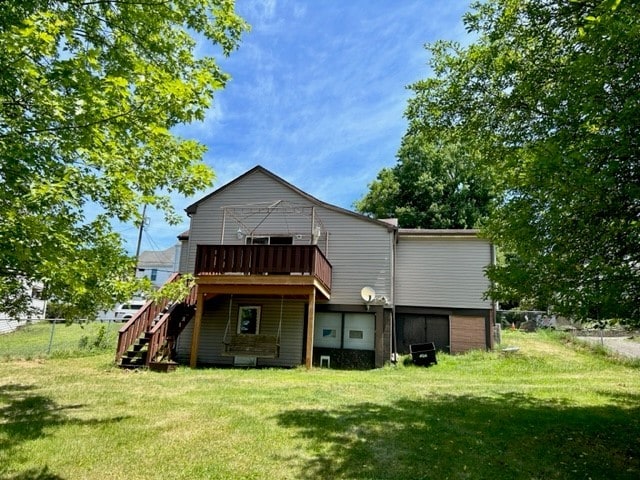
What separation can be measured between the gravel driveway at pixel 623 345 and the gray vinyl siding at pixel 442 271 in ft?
14.7

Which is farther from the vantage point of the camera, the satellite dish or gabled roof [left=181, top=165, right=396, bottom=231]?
gabled roof [left=181, top=165, right=396, bottom=231]

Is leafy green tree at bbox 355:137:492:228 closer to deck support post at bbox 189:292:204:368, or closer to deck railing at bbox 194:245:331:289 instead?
deck railing at bbox 194:245:331:289

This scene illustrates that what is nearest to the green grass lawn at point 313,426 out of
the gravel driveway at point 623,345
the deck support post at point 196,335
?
the deck support post at point 196,335

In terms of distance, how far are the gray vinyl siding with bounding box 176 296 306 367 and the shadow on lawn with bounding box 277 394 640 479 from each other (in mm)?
7251

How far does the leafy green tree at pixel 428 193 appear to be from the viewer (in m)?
28.6

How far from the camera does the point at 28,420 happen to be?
249 inches

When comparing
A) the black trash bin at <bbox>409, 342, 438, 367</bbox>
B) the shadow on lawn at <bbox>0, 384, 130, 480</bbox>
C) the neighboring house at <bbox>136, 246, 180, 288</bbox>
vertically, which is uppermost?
A: the neighboring house at <bbox>136, 246, 180, 288</bbox>

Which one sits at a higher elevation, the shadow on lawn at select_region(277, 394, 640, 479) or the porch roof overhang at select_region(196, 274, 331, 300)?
the porch roof overhang at select_region(196, 274, 331, 300)

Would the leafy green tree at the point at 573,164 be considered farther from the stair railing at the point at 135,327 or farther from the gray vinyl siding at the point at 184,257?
the gray vinyl siding at the point at 184,257

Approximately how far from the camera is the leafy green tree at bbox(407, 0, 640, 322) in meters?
4.58

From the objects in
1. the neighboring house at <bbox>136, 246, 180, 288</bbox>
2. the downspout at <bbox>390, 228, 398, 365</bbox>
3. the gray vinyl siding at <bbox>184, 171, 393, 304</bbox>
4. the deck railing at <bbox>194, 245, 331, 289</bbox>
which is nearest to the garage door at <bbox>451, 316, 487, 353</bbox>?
the downspout at <bbox>390, 228, 398, 365</bbox>

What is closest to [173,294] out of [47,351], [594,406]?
[594,406]

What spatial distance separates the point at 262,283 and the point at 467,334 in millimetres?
7396

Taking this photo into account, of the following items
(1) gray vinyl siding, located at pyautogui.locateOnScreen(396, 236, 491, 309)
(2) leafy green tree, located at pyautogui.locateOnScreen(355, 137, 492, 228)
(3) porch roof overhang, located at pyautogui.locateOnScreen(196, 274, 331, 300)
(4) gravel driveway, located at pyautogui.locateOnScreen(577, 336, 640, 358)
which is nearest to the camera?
(3) porch roof overhang, located at pyautogui.locateOnScreen(196, 274, 331, 300)
